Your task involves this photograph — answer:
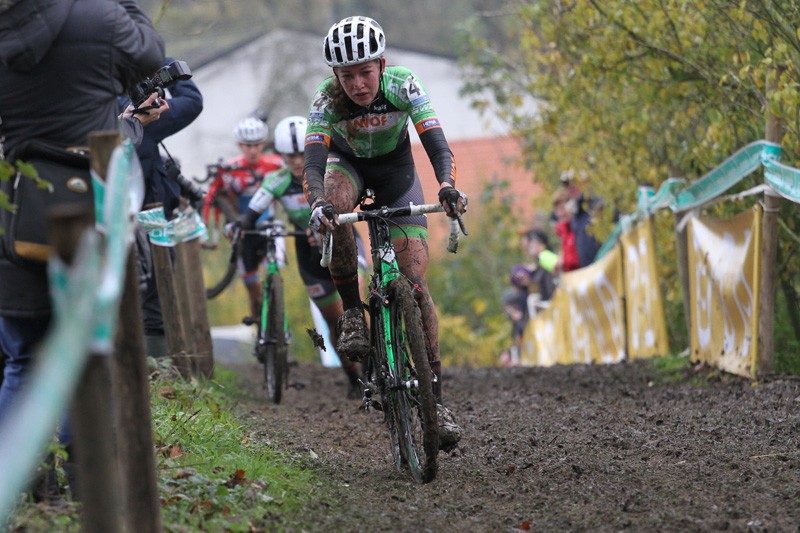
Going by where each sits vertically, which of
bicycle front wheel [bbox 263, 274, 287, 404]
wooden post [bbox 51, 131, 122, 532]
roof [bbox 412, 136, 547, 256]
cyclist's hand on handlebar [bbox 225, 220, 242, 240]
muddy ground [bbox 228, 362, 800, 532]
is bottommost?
muddy ground [bbox 228, 362, 800, 532]

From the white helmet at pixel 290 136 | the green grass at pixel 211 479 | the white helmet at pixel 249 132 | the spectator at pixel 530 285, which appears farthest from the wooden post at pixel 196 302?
the spectator at pixel 530 285

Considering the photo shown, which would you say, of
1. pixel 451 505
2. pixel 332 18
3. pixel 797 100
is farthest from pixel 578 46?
pixel 332 18

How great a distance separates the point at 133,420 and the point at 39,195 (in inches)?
40.8

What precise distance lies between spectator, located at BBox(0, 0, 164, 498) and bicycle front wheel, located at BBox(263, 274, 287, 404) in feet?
16.7

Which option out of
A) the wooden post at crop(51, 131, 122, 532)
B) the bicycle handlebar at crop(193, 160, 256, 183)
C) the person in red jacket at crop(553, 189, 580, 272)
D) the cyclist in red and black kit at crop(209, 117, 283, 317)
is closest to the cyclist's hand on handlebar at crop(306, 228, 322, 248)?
the cyclist in red and black kit at crop(209, 117, 283, 317)

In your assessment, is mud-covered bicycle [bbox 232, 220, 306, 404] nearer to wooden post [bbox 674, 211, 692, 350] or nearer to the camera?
wooden post [bbox 674, 211, 692, 350]

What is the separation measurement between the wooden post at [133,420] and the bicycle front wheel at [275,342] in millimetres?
5795

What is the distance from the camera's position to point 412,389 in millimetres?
5914

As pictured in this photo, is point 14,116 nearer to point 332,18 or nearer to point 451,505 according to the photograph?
point 451,505

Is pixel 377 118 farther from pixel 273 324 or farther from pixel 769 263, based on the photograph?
pixel 273 324

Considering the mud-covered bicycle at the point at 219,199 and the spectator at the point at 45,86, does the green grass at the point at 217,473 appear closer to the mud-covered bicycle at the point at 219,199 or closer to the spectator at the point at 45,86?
the spectator at the point at 45,86

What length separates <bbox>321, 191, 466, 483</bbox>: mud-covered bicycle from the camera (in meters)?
5.67

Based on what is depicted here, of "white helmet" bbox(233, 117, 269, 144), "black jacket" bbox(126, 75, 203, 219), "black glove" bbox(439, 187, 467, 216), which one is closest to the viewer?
"black glove" bbox(439, 187, 467, 216)

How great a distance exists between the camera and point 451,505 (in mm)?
5348
